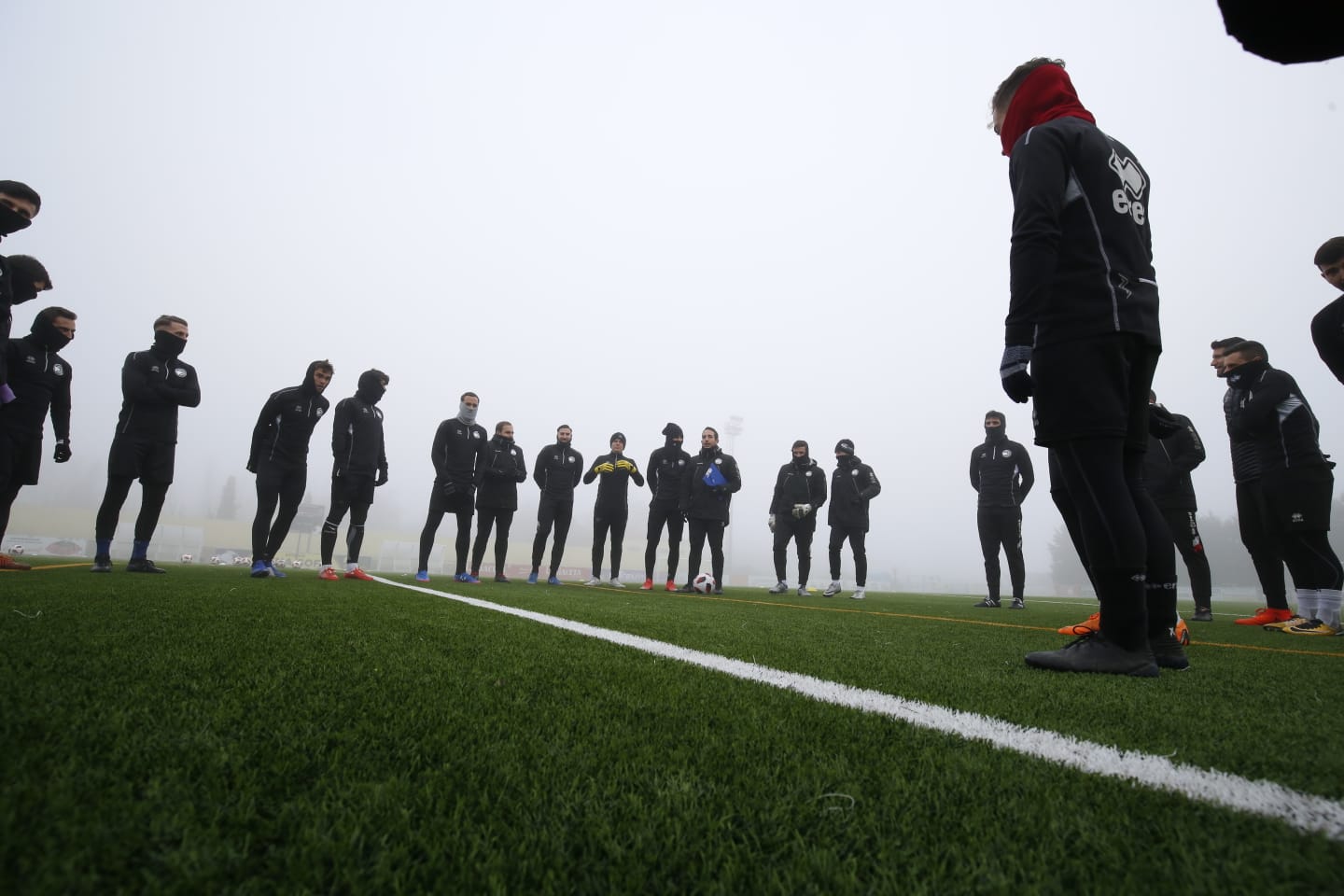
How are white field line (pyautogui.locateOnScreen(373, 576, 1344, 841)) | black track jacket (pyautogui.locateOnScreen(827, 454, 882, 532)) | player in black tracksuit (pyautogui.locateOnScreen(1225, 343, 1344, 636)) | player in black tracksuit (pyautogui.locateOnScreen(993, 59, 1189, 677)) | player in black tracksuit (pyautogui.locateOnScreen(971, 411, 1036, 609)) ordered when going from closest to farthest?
white field line (pyautogui.locateOnScreen(373, 576, 1344, 841)) < player in black tracksuit (pyautogui.locateOnScreen(993, 59, 1189, 677)) < player in black tracksuit (pyautogui.locateOnScreen(1225, 343, 1344, 636)) < player in black tracksuit (pyautogui.locateOnScreen(971, 411, 1036, 609)) < black track jacket (pyautogui.locateOnScreen(827, 454, 882, 532))

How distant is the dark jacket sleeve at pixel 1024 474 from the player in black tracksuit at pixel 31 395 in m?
10.1

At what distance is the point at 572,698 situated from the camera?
5.26 feet

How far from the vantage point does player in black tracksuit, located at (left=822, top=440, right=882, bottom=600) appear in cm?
950

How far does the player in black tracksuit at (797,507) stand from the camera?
9.96m

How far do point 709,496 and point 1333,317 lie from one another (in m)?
6.83

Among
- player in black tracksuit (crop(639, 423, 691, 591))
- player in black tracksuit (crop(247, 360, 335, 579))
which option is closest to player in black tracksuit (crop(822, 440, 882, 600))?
player in black tracksuit (crop(639, 423, 691, 591))

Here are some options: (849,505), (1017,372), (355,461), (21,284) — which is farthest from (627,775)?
(849,505)

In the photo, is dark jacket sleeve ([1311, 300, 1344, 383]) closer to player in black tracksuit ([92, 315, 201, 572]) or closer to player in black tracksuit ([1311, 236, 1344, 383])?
player in black tracksuit ([1311, 236, 1344, 383])

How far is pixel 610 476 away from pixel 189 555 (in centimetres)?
5344

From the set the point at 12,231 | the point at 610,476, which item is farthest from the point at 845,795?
the point at 610,476

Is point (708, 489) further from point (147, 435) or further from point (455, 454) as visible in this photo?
point (147, 435)

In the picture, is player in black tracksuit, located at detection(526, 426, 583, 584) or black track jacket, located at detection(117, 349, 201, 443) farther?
player in black tracksuit, located at detection(526, 426, 583, 584)

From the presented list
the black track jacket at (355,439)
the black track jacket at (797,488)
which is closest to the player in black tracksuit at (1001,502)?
the black track jacket at (797,488)

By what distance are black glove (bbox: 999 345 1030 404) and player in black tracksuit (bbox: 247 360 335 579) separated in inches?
256
